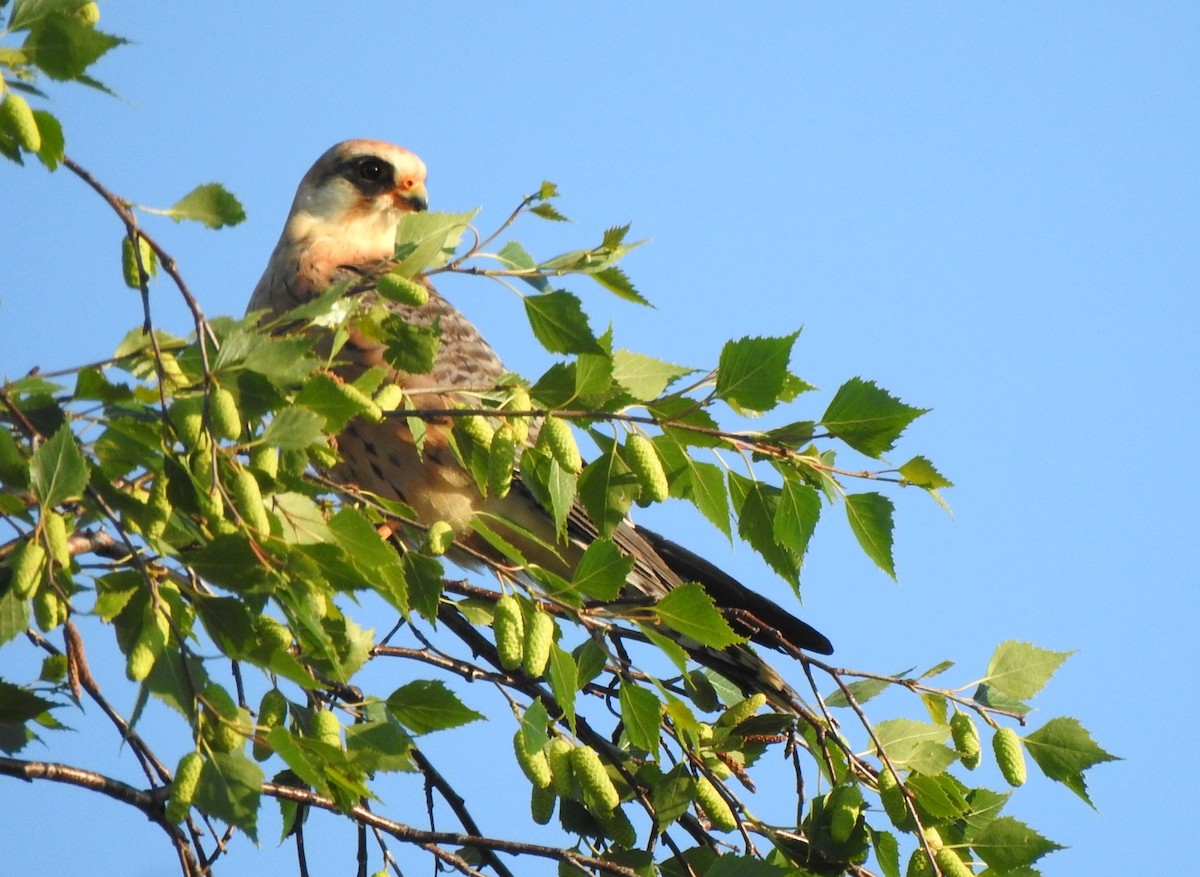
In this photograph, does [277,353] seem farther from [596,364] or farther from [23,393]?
[596,364]

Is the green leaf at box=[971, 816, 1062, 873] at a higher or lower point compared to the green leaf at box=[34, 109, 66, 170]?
lower

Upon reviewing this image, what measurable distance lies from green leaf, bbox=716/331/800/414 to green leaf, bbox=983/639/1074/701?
77 cm

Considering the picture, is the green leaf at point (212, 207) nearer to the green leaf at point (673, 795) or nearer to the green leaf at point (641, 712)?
the green leaf at point (641, 712)

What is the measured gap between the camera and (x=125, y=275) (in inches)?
81.8

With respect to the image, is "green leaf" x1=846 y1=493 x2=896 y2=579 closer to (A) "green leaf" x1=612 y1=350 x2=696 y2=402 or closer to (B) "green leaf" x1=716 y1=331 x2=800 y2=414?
(B) "green leaf" x1=716 y1=331 x2=800 y2=414

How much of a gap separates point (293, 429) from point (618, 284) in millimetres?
725

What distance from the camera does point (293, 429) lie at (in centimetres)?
186

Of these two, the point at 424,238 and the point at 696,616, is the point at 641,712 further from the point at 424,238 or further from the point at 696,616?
the point at 424,238

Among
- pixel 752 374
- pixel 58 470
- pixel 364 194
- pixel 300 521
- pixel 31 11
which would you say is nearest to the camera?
pixel 58 470

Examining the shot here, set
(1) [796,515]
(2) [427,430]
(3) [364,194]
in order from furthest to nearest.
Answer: (3) [364,194] < (2) [427,430] < (1) [796,515]

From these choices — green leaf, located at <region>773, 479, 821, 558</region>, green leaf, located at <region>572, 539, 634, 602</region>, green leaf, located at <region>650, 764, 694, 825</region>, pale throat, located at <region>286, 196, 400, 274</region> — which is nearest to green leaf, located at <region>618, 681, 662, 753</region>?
green leaf, located at <region>650, 764, 694, 825</region>

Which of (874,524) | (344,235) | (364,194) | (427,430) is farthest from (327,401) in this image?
(364,194)

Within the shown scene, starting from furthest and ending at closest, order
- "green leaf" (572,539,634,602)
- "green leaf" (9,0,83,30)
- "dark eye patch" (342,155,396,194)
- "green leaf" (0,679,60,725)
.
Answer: "dark eye patch" (342,155,396,194) → "green leaf" (572,539,634,602) → "green leaf" (0,679,60,725) → "green leaf" (9,0,83,30)

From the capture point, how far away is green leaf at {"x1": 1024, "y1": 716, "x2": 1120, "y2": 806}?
256 centimetres
